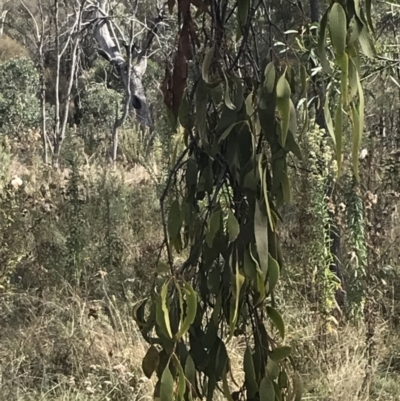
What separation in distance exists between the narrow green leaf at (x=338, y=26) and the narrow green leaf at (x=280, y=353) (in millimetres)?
566

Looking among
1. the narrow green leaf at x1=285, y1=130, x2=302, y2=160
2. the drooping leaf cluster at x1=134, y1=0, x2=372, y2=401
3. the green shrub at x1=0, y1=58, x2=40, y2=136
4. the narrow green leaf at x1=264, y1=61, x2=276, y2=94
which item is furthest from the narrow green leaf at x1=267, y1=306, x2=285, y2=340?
the green shrub at x1=0, y1=58, x2=40, y2=136

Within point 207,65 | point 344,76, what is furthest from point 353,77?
point 207,65

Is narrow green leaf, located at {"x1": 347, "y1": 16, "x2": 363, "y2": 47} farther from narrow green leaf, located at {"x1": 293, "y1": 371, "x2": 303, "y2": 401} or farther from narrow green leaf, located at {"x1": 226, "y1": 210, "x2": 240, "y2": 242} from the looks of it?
narrow green leaf, located at {"x1": 293, "y1": 371, "x2": 303, "y2": 401}

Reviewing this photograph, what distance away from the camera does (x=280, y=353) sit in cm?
121

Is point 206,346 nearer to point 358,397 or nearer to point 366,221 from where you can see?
point 358,397

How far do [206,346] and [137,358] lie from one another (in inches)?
72.3

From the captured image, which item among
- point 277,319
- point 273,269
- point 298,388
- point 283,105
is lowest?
point 298,388

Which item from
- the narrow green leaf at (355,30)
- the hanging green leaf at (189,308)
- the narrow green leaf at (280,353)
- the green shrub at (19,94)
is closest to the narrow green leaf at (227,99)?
the narrow green leaf at (355,30)

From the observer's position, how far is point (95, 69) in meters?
16.5

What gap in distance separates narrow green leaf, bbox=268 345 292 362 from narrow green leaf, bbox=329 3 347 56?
57 centimetres

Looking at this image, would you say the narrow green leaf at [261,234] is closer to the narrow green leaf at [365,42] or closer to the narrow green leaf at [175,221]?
the narrow green leaf at [175,221]

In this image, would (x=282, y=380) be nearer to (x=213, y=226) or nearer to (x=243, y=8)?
(x=213, y=226)

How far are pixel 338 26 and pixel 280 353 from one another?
0.61 m

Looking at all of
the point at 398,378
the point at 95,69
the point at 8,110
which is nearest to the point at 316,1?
the point at 398,378
